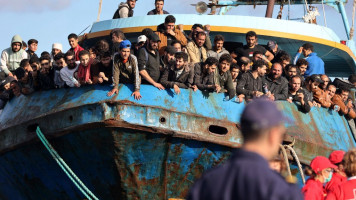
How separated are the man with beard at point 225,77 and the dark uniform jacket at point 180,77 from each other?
0.50 metres

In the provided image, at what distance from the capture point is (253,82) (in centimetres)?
1027

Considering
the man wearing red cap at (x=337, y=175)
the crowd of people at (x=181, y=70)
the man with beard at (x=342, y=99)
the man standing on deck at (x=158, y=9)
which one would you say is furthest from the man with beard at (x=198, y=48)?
the man wearing red cap at (x=337, y=175)

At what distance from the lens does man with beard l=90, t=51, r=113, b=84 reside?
9.39 m

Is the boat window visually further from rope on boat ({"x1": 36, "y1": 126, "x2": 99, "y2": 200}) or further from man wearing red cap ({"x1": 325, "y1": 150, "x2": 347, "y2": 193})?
man wearing red cap ({"x1": 325, "y1": 150, "x2": 347, "y2": 193})

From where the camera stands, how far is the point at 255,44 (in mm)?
11664

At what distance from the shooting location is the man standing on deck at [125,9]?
547 inches

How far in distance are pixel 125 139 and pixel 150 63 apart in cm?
115

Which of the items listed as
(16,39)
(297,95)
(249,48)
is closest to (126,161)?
(297,95)

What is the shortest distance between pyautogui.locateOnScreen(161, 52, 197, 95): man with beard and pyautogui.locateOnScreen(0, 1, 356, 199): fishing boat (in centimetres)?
10

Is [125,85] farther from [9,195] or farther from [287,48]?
[287,48]

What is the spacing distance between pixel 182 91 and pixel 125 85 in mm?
785

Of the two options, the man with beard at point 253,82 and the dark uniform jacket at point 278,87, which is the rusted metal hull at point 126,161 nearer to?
the man with beard at point 253,82

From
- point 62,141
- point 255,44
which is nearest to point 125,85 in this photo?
point 62,141

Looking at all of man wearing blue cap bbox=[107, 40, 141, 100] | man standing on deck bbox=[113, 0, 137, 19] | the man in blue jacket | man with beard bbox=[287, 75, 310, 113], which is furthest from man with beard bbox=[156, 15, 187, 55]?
man standing on deck bbox=[113, 0, 137, 19]
